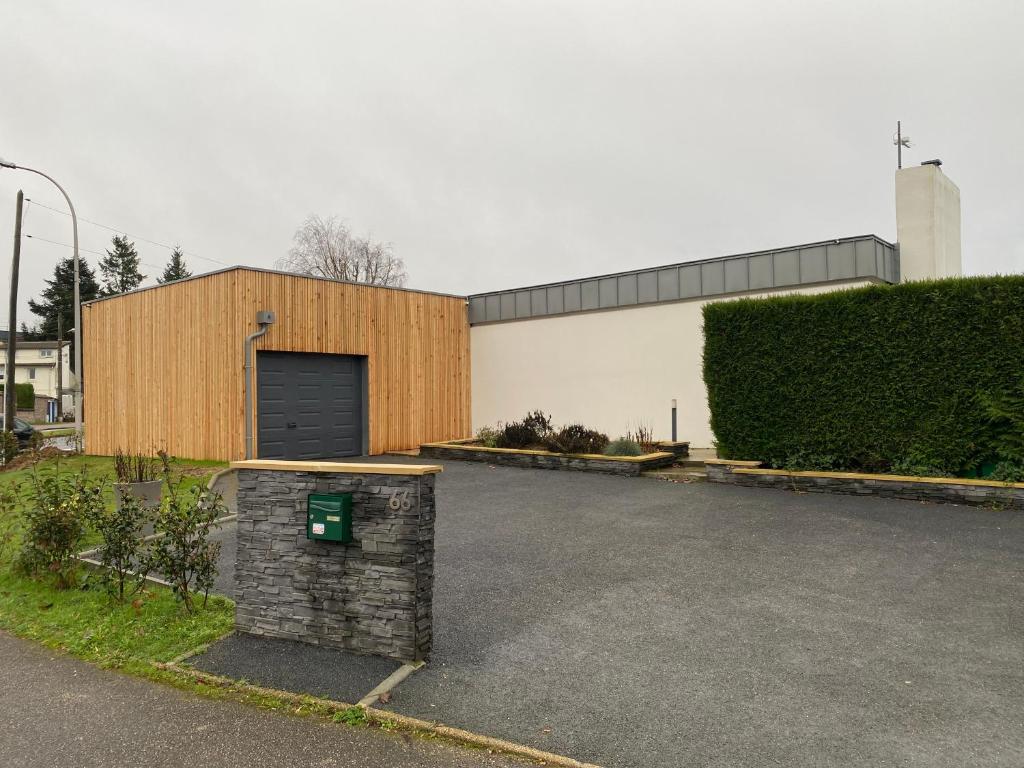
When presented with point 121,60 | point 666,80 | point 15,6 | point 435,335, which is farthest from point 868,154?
point 15,6

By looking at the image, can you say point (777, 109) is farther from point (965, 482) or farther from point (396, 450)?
point (396, 450)

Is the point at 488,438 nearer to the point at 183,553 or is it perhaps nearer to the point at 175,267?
the point at 183,553

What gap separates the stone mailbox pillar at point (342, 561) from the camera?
12.6ft

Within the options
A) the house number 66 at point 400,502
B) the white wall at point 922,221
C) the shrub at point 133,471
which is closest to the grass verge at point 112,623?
the house number 66 at point 400,502

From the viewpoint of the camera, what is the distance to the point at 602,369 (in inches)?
607

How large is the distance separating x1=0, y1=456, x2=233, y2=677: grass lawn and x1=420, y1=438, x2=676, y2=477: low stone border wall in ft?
25.3

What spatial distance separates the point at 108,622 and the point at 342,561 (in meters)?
2.24

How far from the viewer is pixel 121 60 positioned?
39.3 ft

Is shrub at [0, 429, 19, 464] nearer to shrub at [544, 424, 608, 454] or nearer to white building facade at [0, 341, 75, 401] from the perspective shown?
shrub at [544, 424, 608, 454]

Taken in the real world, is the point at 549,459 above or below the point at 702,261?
below

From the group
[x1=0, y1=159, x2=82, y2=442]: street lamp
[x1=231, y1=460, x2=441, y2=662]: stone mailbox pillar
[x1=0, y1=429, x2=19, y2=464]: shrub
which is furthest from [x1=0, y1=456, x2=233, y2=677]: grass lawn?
[x1=0, y1=159, x2=82, y2=442]: street lamp

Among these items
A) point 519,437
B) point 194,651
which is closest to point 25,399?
point 519,437

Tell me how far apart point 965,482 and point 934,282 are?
2.89m

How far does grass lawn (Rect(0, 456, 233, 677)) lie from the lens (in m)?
4.24
